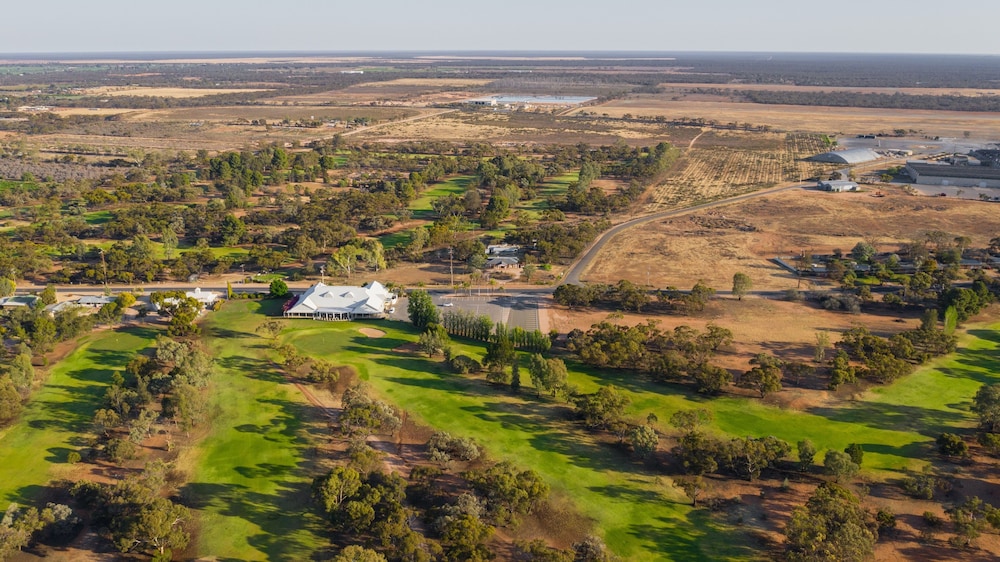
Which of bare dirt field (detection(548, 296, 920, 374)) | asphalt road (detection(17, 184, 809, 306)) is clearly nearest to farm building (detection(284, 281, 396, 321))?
asphalt road (detection(17, 184, 809, 306))

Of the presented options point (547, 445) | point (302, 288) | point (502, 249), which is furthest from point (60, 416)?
point (502, 249)

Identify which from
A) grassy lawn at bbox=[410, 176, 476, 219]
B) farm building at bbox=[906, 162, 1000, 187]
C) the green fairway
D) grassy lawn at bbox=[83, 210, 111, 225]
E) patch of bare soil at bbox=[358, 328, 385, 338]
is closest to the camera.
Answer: the green fairway

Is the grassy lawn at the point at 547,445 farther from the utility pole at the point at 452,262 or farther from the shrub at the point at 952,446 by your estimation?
the shrub at the point at 952,446

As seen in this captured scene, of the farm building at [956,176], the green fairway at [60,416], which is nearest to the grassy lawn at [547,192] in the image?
the green fairway at [60,416]

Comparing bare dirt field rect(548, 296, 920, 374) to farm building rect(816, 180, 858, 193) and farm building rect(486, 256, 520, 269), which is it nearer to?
farm building rect(486, 256, 520, 269)

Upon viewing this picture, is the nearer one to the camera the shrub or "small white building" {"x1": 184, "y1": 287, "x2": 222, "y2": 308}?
the shrub

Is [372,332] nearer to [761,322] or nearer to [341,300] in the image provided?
[341,300]

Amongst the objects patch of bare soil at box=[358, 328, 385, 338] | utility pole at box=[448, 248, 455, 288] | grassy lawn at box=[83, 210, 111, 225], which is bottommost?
patch of bare soil at box=[358, 328, 385, 338]

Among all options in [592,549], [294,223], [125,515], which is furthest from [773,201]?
[125,515]
